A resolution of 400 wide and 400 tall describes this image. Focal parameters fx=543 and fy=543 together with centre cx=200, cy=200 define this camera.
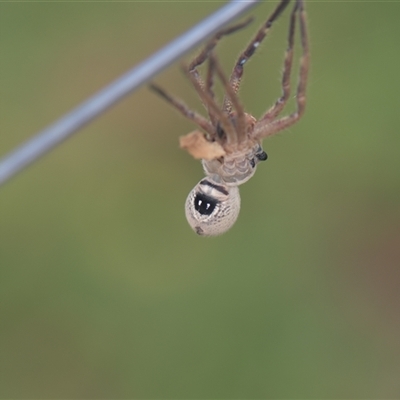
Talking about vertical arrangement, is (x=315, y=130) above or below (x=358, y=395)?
above

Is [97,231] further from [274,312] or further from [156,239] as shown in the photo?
[274,312]

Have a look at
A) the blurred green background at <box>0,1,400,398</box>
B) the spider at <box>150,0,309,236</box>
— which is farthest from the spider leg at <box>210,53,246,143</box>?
the blurred green background at <box>0,1,400,398</box>

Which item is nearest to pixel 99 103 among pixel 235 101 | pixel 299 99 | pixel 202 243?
pixel 235 101

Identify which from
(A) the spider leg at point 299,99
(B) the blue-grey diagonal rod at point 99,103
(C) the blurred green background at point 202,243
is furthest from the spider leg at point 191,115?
(C) the blurred green background at point 202,243

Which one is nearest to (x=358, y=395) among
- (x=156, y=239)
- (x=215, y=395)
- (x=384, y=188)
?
(x=215, y=395)

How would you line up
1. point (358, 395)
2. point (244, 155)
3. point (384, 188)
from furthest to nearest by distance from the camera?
point (384, 188) < point (358, 395) < point (244, 155)

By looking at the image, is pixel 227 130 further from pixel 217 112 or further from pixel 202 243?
→ pixel 202 243

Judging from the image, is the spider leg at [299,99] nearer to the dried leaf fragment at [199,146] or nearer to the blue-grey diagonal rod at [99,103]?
the dried leaf fragment at [199,146]
